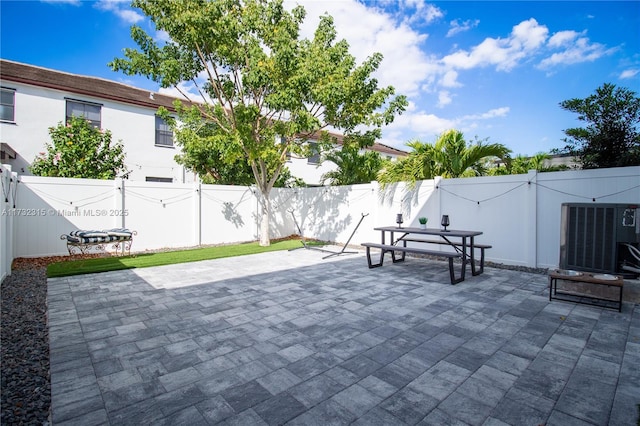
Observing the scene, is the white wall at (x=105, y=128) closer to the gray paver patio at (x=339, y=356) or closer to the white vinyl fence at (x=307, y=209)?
the white vinyl fence at (x=307, y=209)

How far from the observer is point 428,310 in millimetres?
4102

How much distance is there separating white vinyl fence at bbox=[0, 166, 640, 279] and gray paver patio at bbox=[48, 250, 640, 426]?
73.3 inches

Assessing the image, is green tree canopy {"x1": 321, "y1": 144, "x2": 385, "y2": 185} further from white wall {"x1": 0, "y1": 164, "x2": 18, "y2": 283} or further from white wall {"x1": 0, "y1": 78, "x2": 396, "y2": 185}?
white wall {"x1": 0, "y1": 164, "x2": 18, "y2": 283}

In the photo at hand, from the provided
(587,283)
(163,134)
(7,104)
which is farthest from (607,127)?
(7,104)

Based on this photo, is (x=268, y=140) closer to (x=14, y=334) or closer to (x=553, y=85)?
(x=14, y=334)

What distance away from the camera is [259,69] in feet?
26.3

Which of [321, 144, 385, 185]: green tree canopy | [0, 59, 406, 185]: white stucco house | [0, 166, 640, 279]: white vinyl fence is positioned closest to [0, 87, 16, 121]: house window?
[0, 59, 406, 185]: white stucco house

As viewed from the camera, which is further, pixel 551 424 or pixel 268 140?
pixel 268 140

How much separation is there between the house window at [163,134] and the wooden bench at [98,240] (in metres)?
6.55

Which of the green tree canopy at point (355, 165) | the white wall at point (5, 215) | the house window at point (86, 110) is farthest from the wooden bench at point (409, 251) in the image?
the house window at point (86, 110)

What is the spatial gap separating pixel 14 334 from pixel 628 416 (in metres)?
5.45

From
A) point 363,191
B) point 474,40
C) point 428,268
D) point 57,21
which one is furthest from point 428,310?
point 57,21

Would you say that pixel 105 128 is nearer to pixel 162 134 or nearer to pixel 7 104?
pixel 162 134

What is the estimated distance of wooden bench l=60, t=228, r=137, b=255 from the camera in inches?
299
